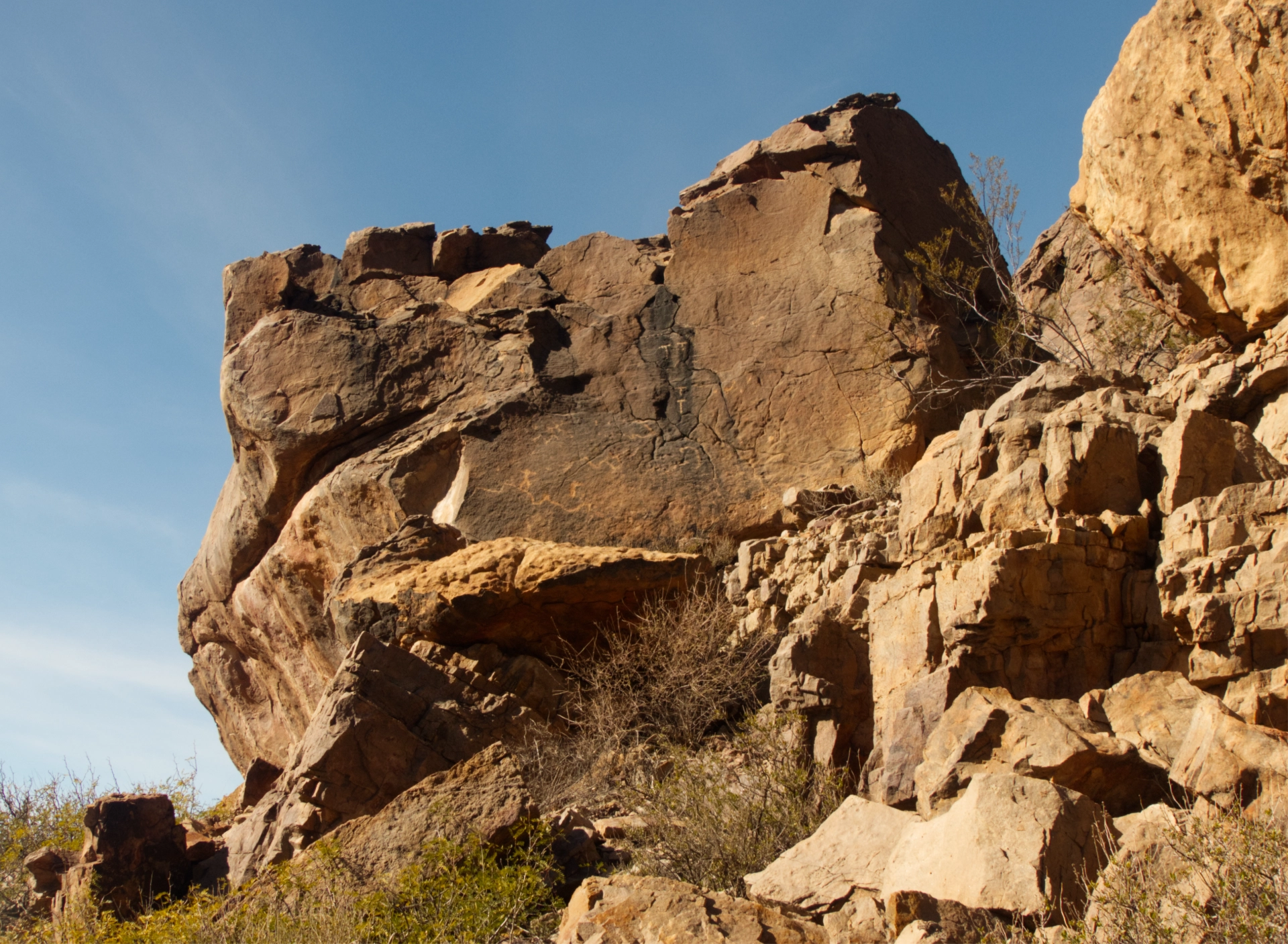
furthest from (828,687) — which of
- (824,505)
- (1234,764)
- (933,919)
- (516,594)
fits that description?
(824,505)

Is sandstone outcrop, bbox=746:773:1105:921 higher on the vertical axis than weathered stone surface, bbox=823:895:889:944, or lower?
higher

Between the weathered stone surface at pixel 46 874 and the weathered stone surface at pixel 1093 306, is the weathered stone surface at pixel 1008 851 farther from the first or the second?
the weathered stone surface at pixel 46 874

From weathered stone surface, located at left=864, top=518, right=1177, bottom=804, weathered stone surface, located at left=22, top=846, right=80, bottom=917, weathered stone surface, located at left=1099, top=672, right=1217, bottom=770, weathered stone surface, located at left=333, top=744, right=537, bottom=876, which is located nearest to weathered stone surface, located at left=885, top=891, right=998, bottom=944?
weathered stone surface, located at left=1099, top=672, right=1217, bottom=770

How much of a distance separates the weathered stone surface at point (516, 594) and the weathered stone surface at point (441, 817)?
2.48 metres

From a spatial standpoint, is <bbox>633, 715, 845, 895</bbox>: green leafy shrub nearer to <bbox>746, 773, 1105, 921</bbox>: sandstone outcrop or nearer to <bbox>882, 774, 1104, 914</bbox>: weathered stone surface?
<bbox>746, 773, 1105, 921</bbox>: sandstone outcrop

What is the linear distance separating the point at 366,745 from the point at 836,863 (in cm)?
319

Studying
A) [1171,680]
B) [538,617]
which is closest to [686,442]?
[538,617]

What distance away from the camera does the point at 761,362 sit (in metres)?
10.8

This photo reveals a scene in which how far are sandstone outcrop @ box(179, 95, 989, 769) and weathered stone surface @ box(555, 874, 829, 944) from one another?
5273 millimetres

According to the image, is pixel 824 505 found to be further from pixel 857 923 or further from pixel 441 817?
pixel 857 923

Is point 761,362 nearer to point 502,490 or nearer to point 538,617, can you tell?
point 502,490

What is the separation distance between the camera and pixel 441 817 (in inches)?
209

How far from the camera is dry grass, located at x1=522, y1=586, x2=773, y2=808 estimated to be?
6.97m

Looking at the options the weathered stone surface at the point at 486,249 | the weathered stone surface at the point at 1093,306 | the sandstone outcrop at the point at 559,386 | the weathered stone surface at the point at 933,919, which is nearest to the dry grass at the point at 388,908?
the weathered stone surface at the point at 933,919
